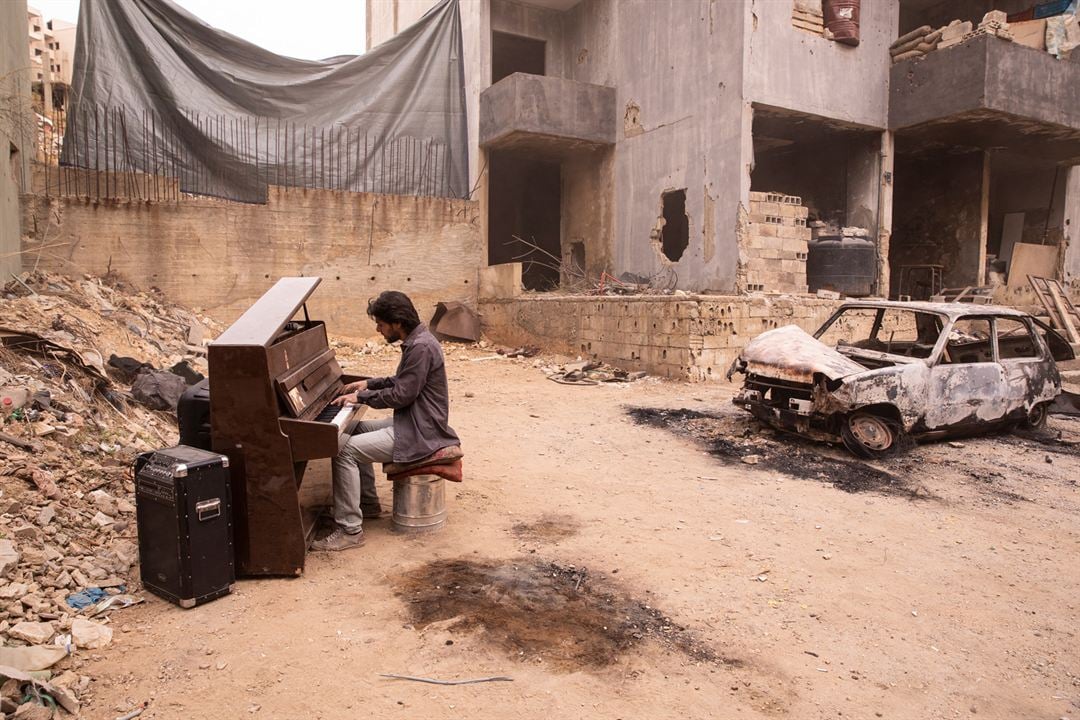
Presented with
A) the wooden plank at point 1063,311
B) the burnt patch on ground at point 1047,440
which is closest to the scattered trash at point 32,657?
the burnt patch on ground at point 1047,440

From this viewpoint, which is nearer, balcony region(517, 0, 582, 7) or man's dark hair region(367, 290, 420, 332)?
man's dark hair region(367, 290, 420, 332)

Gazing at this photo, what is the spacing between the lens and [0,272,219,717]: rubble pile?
2.71m

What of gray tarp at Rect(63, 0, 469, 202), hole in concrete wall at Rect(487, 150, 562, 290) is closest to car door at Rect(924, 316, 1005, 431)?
gray tarp at Rect(63, 0, 469, 202)

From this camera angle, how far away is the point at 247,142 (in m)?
13.7

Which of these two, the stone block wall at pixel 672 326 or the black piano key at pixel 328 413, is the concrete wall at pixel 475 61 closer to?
the stone block wall at pixel 672 326

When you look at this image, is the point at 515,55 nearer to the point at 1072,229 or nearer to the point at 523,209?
the point at 523,209

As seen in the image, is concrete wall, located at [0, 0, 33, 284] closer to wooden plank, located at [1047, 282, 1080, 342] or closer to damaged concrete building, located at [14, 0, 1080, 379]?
damaged concrete building, located at [14, 0, 1080, 379]

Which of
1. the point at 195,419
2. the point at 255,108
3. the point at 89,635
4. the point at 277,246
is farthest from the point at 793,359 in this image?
the point at 255,108

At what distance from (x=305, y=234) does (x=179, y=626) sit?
11.8 meters

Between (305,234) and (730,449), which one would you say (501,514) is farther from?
(305,234)

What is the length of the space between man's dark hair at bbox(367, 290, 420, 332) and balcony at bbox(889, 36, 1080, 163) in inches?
491

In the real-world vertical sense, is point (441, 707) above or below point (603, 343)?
below

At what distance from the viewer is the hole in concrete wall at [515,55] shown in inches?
731

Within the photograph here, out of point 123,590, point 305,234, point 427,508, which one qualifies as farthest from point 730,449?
point 305,234
